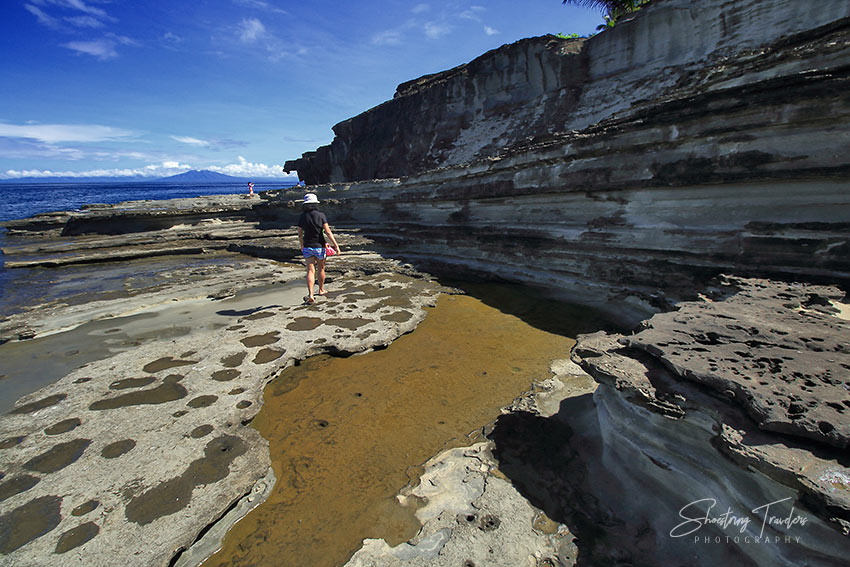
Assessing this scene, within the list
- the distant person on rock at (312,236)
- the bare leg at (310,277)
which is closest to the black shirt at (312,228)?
the distant person on rock at (312,236)

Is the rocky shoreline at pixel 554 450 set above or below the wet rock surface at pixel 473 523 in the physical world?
above

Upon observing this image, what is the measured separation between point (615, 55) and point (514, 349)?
13132 millimetres

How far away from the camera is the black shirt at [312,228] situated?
20.1 feet

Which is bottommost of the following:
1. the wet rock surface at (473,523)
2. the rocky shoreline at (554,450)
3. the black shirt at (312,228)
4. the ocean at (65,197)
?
the wet rock surface at (473,523)

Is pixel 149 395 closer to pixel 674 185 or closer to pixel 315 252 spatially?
pixel 315 252

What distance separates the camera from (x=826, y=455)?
5.46 ft

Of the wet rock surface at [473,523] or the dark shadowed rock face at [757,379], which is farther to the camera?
the wet rock surface at [473,523]

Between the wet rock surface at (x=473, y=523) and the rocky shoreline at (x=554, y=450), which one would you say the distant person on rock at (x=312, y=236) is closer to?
the rocky shoreline at (x=554, y=450)

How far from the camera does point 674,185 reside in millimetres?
4957

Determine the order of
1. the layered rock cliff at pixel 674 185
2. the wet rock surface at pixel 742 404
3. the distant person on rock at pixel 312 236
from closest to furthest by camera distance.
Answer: the wet rock surface at pixel 742 404
the layered rock cliff at pixel 674 185
the distant person on rock at pixel 312 236

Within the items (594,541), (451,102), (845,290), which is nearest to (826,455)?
(594,541)

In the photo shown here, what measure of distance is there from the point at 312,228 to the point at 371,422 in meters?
3.77

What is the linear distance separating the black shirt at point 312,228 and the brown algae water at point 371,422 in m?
2.27

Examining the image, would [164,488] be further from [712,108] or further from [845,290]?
[712,108]
